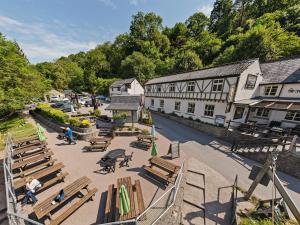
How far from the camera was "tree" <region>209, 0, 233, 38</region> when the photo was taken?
49156 mm

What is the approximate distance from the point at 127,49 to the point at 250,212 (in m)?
66.3

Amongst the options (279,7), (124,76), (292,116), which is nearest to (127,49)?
(124,76)

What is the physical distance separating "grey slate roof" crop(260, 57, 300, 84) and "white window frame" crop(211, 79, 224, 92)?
5.59 m

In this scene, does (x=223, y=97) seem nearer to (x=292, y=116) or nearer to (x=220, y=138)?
(x=220, y=138)

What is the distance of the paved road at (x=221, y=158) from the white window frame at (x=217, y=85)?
5.88 metres

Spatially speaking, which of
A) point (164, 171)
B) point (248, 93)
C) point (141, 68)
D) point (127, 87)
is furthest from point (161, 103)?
point (141, 68)

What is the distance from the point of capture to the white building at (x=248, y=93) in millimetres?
13938

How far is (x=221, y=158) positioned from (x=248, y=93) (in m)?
9.85

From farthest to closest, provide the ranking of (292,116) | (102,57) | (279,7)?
(102,57), (279,7), (292,116)

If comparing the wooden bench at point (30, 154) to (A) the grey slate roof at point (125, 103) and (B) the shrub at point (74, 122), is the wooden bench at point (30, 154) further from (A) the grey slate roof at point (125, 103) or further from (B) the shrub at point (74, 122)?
(A) the grey slate roof at point (125, 103)

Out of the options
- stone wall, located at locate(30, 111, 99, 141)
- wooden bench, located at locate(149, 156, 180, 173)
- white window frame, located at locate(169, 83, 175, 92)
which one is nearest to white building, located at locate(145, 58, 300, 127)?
white window frame, located at locate(169, 83, 175, 92)

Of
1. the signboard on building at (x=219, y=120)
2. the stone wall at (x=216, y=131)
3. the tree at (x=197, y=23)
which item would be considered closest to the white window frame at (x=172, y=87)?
the stone wall at (x=216, y=131)

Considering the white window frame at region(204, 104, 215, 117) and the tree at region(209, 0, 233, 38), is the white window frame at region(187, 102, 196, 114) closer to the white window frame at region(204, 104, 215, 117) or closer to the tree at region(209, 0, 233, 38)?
the white window frame at region(204, 104, 215, 117)

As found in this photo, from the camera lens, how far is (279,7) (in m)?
41.6
